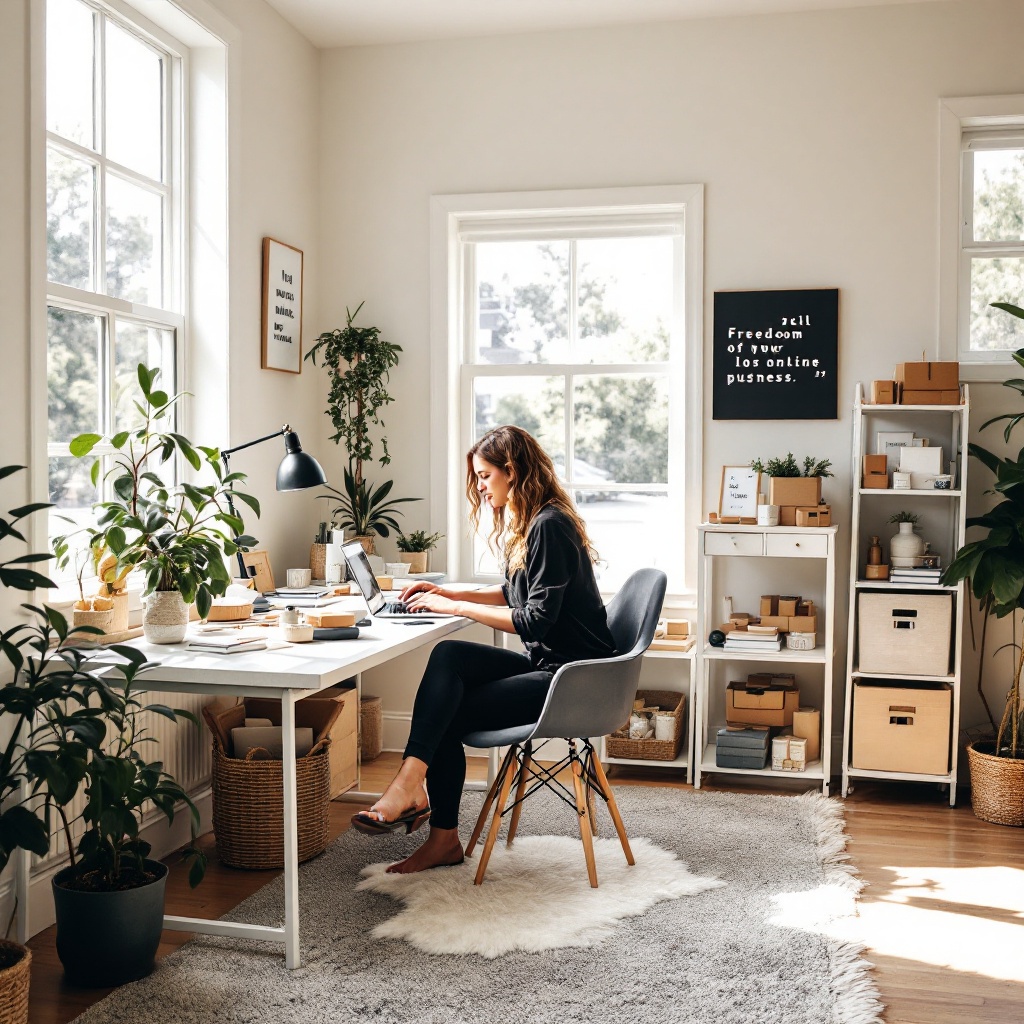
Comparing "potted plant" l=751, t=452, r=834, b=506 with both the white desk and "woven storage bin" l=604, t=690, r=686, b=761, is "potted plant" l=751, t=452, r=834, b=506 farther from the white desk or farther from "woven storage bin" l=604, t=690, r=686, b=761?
the white desk

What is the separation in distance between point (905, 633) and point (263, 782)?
2360 millimetres

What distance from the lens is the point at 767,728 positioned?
434cm

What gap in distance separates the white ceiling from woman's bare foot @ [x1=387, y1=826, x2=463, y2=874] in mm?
3140

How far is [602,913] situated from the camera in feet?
9.76

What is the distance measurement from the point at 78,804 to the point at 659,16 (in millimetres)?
3617

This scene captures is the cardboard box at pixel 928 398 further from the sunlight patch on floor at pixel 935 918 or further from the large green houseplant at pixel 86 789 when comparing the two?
the large green houseplant at pixel 86 789

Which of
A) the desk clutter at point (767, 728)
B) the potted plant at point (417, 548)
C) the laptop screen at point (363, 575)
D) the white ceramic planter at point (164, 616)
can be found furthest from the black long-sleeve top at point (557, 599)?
the potted plant at point (417, 548)

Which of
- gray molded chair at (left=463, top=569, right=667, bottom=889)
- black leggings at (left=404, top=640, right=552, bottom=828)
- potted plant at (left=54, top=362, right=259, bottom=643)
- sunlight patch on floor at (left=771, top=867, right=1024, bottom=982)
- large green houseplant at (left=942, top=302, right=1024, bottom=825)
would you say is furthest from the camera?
large green houseplant at (left=942, top=302, right=1024, bottom=825)

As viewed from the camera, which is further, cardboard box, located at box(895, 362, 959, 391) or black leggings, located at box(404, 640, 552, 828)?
cardboard box, located at box(895, 362, 959, 391)

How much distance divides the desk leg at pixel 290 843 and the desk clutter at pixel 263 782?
0.54 m

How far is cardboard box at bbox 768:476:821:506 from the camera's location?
4211 millimetres

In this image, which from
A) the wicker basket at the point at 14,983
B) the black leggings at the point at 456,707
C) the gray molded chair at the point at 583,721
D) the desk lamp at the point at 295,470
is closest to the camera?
the wicker basket at the point at 14,983

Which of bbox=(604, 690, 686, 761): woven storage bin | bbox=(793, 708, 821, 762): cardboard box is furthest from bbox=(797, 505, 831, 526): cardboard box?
bbox=(604, 690, 686, 761): woven storage bin

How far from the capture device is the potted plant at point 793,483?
4.21 m
